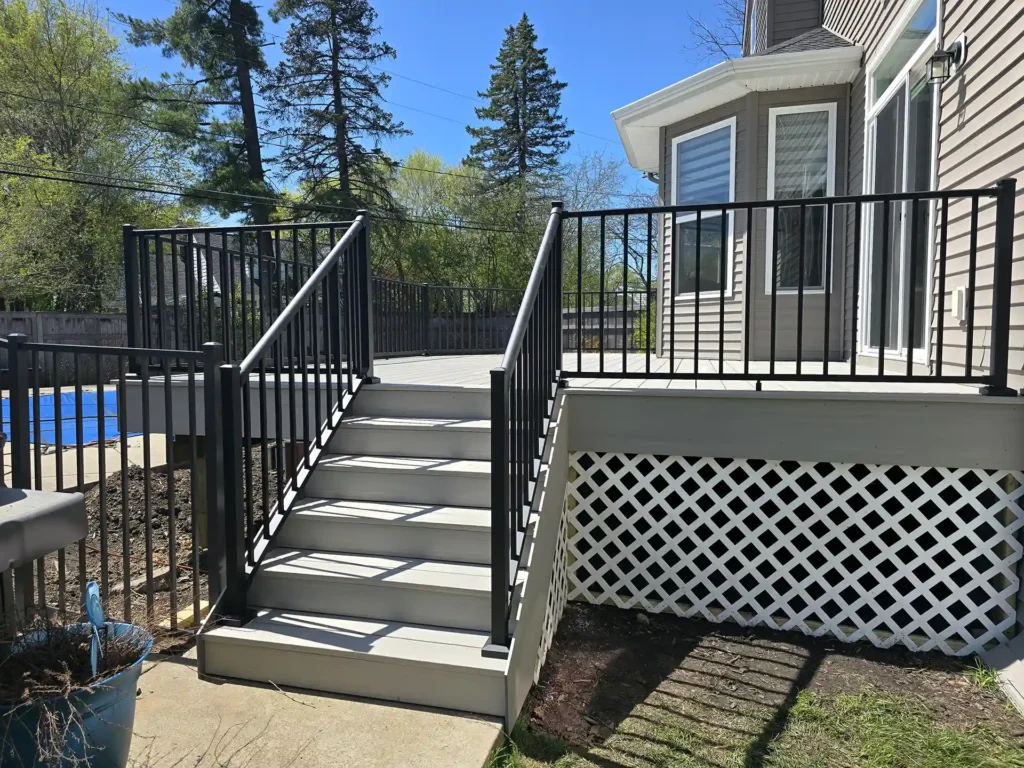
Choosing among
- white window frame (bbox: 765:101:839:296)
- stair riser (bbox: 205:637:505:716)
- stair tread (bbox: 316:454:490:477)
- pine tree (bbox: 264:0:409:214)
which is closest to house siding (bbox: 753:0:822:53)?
white window frame (bbox: 765:101:839:296)

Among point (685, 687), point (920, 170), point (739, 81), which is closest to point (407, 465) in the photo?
point (685, 687)

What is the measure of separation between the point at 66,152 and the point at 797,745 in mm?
23931

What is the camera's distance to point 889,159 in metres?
4.64

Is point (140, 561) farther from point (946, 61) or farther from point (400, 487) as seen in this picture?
point (946, 61)

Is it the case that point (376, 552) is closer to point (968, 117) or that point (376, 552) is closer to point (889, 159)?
point (968, 117)

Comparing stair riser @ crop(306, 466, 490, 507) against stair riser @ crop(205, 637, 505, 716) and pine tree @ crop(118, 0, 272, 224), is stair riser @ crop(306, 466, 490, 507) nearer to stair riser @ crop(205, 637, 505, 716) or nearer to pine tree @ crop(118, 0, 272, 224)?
stair riser @ crop(205, 637, 505, 716)

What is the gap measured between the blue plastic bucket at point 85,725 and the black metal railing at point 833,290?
2.32 m

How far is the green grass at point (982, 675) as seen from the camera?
2.78 m

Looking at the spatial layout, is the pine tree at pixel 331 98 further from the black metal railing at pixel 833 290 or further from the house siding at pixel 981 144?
the house siding at pixel 981 144

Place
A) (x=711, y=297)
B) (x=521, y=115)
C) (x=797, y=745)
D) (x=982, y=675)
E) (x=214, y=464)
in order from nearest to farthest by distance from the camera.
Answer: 1. (x=797, y=745)
2. (x=214, y=464)
3. (x=982, y=675)
4. (x=711, y=297)
5. (x=521, y=115)

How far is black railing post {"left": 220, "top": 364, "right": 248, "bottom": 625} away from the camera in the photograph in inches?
103

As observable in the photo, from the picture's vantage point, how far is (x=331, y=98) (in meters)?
19.0

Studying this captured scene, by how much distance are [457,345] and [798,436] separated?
6.87 meters

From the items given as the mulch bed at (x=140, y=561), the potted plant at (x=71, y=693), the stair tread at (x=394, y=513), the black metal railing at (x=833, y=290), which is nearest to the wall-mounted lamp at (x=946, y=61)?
the black metal railing at (x=833, y=290)
